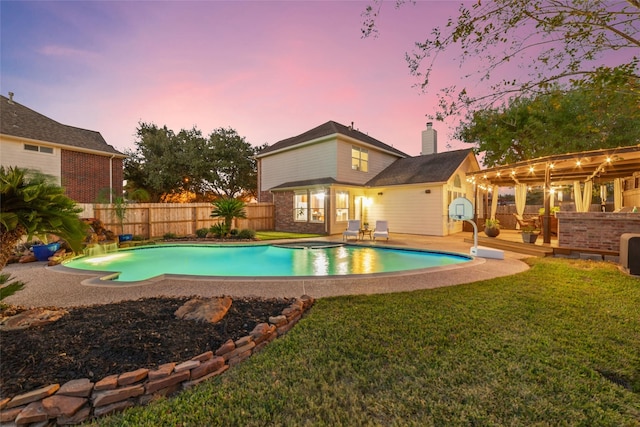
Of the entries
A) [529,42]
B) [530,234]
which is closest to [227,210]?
[529,42]

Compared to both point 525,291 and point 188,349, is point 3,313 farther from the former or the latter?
point 525,291

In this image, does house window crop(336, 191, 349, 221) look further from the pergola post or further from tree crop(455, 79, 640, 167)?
the pergola post

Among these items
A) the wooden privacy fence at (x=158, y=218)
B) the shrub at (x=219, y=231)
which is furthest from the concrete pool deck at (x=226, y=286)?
the shrub at (x=219, y=231)

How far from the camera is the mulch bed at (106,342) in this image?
239 cm

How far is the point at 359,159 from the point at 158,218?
12.2 meters

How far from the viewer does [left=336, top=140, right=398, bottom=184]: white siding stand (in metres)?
16.3

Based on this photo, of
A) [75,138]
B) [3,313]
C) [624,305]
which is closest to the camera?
[3,313]

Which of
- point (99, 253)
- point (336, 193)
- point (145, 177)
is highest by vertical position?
point (145, 177)

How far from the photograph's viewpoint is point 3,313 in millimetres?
3545

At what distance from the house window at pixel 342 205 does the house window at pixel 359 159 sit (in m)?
2.17

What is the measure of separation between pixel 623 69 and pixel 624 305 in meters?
3.60

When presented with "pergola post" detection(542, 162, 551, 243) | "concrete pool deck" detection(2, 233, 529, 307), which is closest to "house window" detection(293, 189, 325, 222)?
"concrete pool deck" detection(2, 233, 529, 307)

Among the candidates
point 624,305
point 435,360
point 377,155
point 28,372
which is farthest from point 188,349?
point 377,155

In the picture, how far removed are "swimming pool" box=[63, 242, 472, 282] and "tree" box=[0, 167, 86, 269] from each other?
4.49 meters
